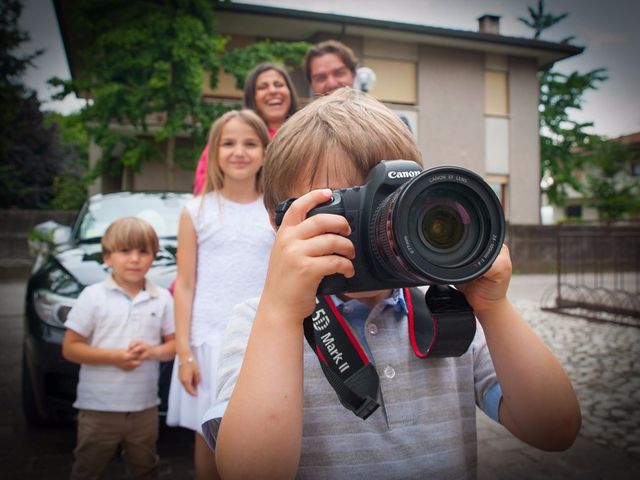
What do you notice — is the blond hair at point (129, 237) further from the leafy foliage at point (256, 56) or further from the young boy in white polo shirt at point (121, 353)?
the leafy foliage at point (256, 56)

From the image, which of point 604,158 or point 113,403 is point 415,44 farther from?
point 113,403

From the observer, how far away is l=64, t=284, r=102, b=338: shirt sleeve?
2.25 meters

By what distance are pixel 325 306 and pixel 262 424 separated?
29cm

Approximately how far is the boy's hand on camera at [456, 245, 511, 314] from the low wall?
801cm

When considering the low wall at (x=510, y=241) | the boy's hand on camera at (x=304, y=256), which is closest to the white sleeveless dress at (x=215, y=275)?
the boy's hand on camera at (x=304, y=256)

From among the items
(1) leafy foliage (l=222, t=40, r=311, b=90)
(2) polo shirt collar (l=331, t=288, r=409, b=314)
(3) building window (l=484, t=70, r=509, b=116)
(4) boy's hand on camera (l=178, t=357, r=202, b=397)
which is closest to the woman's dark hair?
(4) boy's hand on camera (l=178, t=357, r=202, b=397)

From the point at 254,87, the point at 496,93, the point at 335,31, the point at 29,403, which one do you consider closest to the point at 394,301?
the point at 254,87

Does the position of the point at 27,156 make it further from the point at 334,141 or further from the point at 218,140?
the point at 334,141

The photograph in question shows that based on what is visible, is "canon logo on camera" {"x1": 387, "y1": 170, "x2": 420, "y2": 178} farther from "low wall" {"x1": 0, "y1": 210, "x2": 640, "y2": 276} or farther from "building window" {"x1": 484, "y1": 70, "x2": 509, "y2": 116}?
"building window" {"x1": 484, "y1": 70, "x2": 509, "y2": 116}

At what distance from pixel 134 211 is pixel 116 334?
1.90 metres

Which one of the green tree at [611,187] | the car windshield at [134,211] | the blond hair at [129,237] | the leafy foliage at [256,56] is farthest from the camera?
the green tree at [611,187]

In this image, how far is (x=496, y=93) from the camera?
16141mm

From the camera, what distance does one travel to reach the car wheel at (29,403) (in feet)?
10.2

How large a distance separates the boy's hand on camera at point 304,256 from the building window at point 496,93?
53.6 feet
